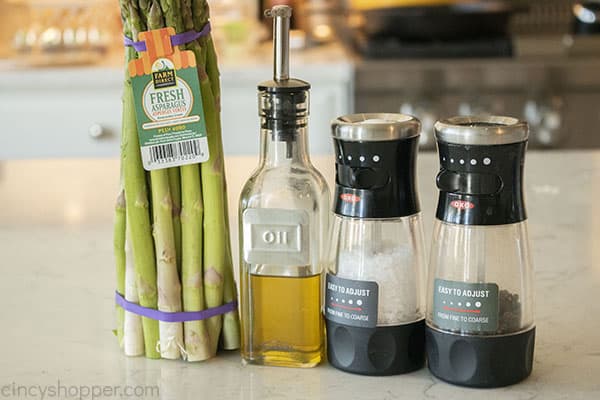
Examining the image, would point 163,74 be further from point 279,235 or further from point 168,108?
point 279,235

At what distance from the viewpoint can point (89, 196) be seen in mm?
1608

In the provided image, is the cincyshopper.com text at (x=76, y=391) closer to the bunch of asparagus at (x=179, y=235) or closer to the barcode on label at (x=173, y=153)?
the bunch of asparagus at (x=179, y=235)

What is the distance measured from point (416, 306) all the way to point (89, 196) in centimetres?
85

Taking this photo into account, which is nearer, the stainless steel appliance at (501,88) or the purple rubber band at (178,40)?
the purple rubber band at (178,40)

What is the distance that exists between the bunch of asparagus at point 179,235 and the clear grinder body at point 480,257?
0.66 ft

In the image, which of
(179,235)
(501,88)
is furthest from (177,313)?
(501,88)

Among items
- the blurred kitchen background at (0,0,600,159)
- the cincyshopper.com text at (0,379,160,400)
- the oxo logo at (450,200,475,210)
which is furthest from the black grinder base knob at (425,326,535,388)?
the blurred kitchen background at (0,0,600,159)

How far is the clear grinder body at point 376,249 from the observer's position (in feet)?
2.81

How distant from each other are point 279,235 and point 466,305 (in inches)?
6.8

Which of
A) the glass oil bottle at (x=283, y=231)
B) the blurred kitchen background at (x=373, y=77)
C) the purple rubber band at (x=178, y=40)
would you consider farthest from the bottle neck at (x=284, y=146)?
the blurred kitchen background at (x=373, y=77)

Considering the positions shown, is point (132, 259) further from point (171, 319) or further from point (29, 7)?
point (29, 7)

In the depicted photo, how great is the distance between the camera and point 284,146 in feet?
2.94

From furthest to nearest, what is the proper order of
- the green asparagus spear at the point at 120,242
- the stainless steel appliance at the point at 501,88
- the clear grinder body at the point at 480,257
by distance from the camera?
the stainless steel appliance at the point at 501,88 < the green asparagus spear at the point at 120,242 < the clear grinder body at the point at 480,257

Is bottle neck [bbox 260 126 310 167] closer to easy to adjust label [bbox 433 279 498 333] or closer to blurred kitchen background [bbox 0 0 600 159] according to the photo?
easy to adjust label [bbox 433 279 498 333]
